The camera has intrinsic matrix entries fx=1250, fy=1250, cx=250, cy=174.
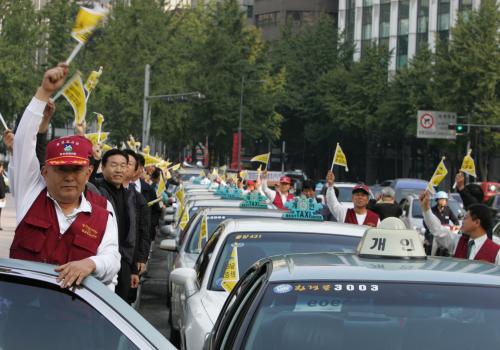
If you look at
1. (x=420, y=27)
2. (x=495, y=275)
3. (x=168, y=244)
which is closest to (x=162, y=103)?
(x=420, y=27)

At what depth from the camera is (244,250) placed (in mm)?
8797

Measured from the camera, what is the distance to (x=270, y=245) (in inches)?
344

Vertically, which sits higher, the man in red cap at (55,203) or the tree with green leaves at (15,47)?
the tree with green leaves at (15,47)

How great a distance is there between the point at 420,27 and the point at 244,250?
257 ft

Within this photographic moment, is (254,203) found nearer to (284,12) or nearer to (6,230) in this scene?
(6,230)

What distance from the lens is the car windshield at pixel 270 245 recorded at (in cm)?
863

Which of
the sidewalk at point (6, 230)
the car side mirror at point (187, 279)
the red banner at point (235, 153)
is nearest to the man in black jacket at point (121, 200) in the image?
the car side mirror at point (187, 279)

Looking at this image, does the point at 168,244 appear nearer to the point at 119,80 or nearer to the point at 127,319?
the point at 127,319

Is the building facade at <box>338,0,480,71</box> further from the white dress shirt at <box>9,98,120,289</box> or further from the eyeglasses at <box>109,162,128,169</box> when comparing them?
the white dress shirt at <box>9,98,120,289</box>

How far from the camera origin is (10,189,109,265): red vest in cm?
548

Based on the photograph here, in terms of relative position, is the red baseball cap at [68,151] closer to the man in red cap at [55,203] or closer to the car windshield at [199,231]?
the man in red cap at [55,203]

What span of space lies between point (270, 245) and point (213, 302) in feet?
2.93

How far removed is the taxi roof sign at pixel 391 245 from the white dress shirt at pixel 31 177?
1145 millimetres

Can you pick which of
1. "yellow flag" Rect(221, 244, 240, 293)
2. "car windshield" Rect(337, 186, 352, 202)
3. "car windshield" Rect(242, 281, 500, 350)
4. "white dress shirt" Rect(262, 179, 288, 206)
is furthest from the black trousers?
"car windshield" Rect(337, 186, 352, 202)
